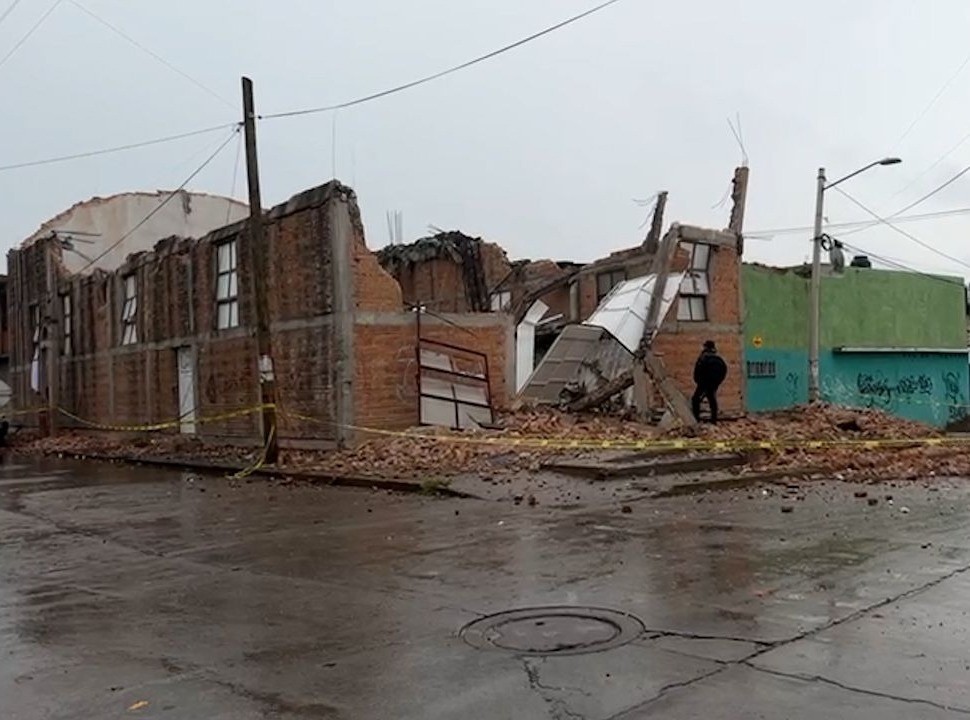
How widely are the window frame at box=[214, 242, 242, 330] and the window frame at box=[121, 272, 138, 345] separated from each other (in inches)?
227

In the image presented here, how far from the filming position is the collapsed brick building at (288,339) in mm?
19875

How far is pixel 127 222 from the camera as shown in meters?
35.9

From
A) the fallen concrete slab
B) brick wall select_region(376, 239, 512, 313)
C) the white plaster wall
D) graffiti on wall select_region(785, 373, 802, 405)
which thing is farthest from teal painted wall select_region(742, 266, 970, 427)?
the white plaster wall

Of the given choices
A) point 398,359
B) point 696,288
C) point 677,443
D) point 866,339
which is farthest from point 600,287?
point 677,443

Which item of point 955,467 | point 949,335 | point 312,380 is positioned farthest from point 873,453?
point 949,335

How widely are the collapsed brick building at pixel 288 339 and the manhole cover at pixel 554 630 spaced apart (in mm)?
12945

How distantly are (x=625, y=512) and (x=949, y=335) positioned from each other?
27.1 m

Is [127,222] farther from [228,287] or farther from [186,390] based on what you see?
[228,287]

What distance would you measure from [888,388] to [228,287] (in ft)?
68.0

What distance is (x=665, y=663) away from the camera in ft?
17.4

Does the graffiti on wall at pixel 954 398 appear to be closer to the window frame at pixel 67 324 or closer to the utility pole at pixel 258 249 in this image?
the utility pole at pixel 258 249

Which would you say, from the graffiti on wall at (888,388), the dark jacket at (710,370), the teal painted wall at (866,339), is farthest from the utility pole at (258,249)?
the graffiti on wall at (888,388)

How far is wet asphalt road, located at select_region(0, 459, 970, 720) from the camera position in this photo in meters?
4.89

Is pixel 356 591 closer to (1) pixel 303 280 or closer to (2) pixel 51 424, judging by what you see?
(1) pixel 303 280
